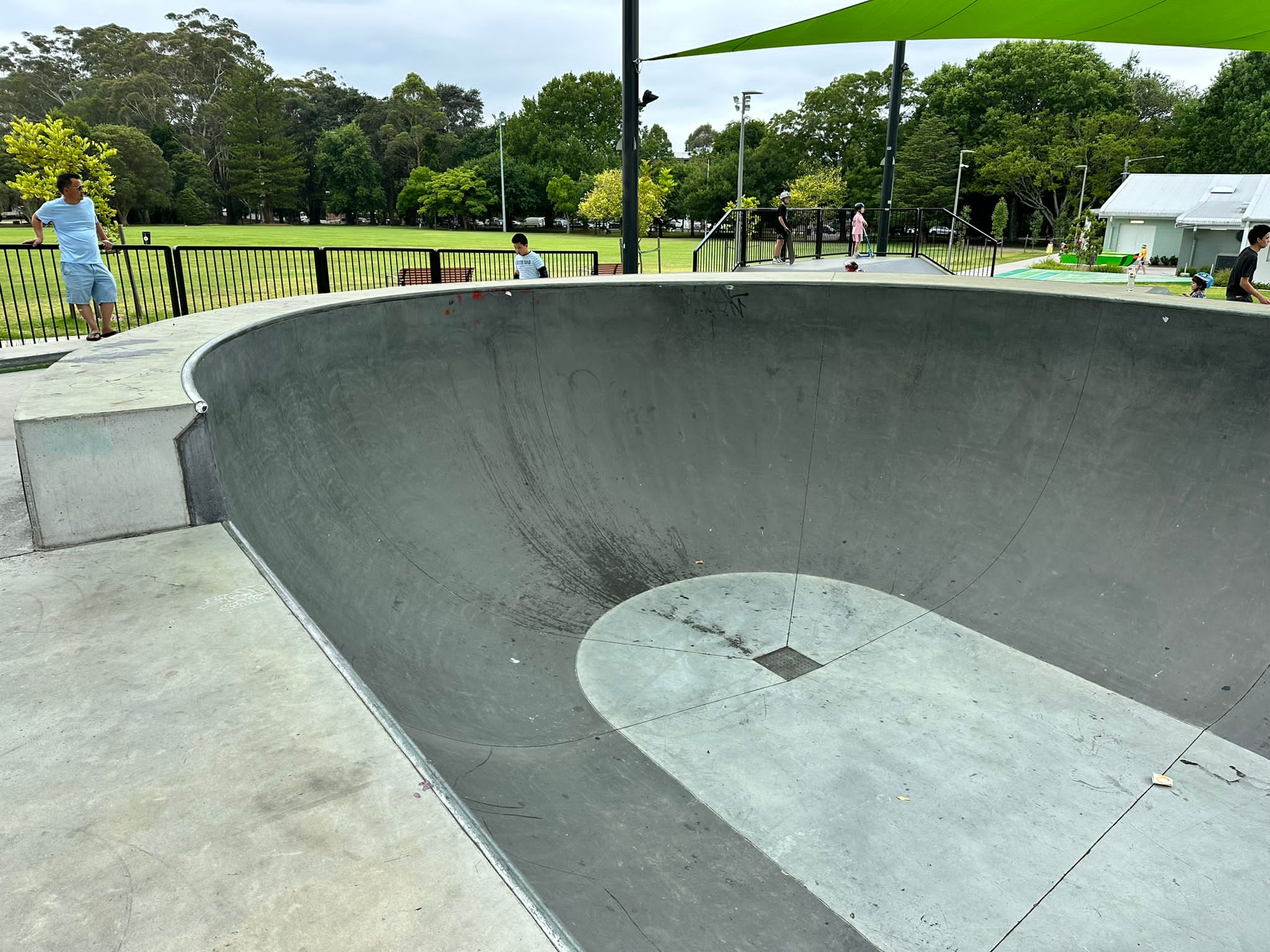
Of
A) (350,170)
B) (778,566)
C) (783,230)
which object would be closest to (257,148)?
(350,170)

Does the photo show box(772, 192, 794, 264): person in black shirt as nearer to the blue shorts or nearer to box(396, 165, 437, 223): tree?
the blue shorts

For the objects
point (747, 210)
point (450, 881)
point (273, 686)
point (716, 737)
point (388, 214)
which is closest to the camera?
point (450, 881)

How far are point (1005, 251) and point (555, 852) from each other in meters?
63.6

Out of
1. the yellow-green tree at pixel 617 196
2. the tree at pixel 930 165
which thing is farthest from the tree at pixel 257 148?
the tree at pixel 930 165

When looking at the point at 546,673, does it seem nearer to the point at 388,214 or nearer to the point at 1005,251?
the point at 1005,251

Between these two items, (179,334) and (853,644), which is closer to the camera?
(179,334)

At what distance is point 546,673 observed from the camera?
482cm

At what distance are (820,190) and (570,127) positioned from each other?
1475 inches

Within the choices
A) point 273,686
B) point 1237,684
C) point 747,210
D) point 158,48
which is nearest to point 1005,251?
point 747,210

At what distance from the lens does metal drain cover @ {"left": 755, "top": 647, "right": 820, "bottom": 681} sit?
16.5 feet

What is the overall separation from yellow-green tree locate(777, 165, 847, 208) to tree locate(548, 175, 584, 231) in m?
22.9

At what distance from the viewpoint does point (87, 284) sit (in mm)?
7598

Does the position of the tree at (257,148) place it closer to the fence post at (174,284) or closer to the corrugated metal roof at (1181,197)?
the corrugated metal roof at (1181,197)

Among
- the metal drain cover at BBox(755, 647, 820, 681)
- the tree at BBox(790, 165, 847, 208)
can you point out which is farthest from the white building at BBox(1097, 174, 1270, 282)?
the metal drain cover at BBox(755, 647, 820, 681)
